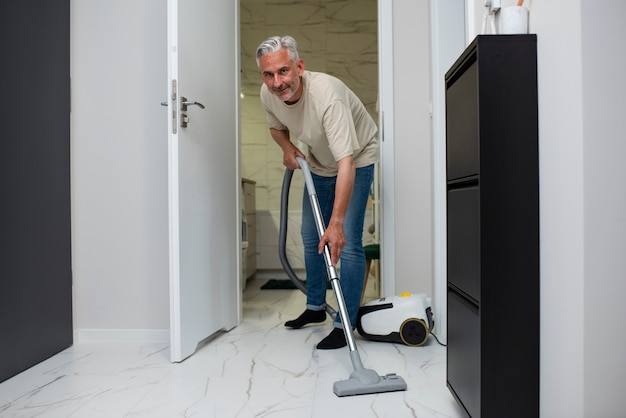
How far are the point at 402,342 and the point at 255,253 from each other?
2.22 meters

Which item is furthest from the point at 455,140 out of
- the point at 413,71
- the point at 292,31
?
the point at 292,31

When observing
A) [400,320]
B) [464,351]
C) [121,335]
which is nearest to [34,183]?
[121,335]

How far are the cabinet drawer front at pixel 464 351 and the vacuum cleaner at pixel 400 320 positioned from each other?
2.15ft

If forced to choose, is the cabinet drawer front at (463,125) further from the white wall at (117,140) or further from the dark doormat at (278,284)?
the dark doormat at (278,284)

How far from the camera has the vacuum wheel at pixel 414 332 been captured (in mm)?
1946

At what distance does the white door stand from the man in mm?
255

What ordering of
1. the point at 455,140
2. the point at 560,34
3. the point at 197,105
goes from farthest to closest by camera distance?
the point at 197,105, the point at 455,140, the point at 560,34

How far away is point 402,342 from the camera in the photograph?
6.57ft

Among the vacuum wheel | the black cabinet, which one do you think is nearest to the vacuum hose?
the vacuum wheel

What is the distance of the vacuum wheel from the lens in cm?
195

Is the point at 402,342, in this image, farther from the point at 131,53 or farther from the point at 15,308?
the point at 131,53

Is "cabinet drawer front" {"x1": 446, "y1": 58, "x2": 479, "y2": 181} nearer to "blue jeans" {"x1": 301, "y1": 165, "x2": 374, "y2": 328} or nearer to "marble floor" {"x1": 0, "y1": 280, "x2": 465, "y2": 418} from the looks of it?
"marble floor" {"x1": 0, "y1": 280, "x2": 465, "y2": 418}

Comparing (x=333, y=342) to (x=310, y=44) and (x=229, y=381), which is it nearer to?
(x=229, y=381)

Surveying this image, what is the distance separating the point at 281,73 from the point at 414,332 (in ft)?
3.64
